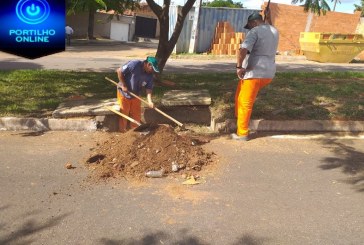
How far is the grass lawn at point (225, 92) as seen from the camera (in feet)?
20.1

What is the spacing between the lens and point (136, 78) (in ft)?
17.6

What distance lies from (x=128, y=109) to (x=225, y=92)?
2283mm

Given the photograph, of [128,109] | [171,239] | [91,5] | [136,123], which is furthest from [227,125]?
[171,239]

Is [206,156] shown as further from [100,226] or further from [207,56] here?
[207,56]

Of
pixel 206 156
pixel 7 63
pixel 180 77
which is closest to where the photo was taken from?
pixel 206 156

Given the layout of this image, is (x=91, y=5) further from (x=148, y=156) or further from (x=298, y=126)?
(x=298, y=126)

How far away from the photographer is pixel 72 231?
3037 millimetres

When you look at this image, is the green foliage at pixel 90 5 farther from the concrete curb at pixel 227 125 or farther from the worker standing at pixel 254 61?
the worker standing at pixel 254 61

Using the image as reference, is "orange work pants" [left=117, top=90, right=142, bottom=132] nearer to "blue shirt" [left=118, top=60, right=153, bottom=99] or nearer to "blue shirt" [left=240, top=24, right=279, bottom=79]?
"blue shirt" [left=118, top=60, right=153, bottom=99]

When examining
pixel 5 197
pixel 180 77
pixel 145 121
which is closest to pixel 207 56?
pixel 180 77

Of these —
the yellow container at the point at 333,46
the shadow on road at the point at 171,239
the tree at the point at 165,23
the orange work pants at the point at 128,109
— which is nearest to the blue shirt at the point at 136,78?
the orange work pants at the point at 128,109

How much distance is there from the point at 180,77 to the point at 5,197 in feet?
19.7

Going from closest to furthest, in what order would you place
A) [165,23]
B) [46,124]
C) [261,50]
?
[261,50]
[46,124]
[165,23]

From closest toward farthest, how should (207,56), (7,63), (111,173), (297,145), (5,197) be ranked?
(5,197) < (111,173) < (297,145) < (7,63) < (207,56)
